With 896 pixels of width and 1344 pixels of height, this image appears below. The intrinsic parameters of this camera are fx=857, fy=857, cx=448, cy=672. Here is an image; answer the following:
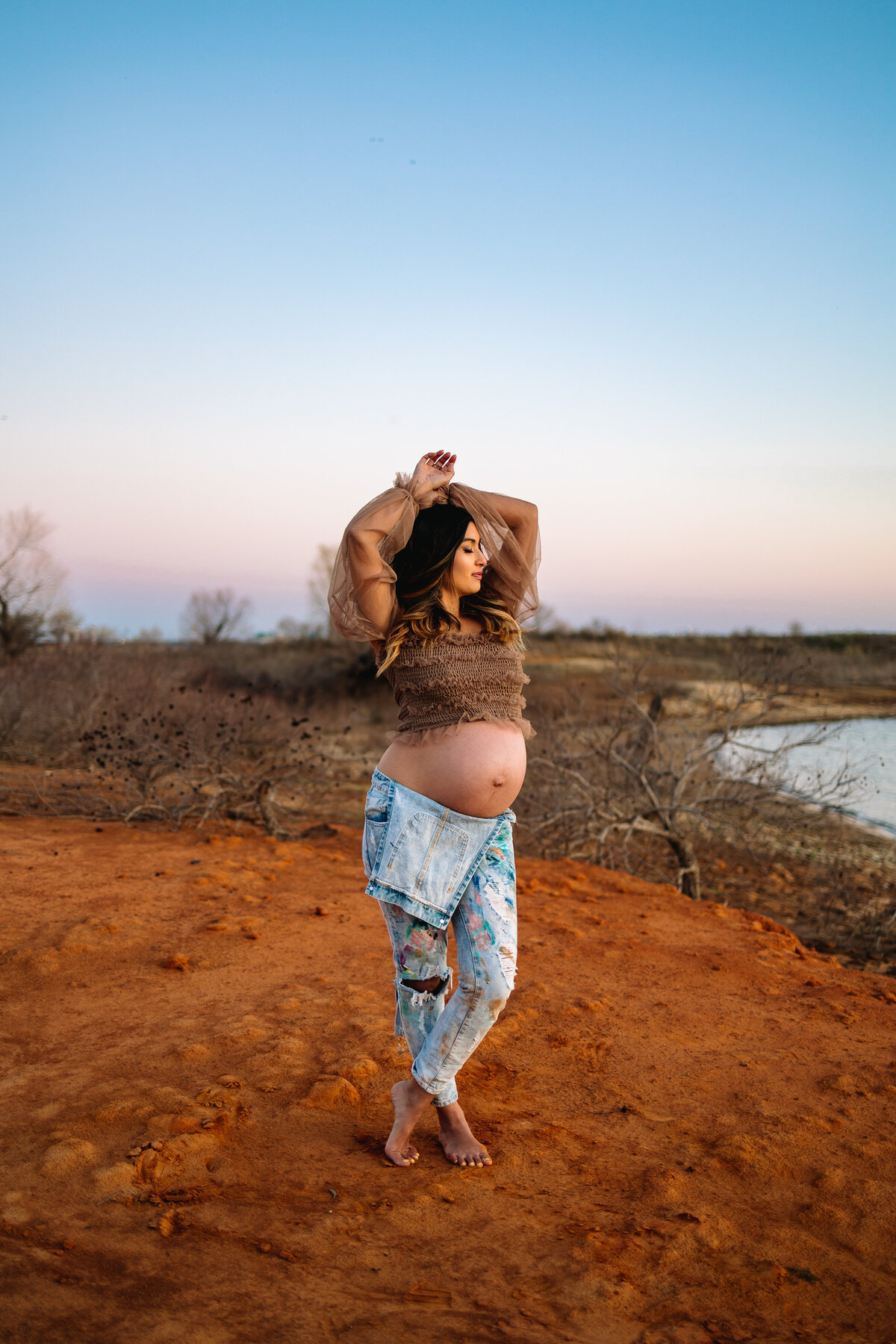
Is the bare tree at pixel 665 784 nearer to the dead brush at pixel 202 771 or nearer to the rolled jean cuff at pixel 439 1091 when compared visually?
the dead brush at pixel 202 771

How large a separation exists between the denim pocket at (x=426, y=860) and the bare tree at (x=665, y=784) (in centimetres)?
540

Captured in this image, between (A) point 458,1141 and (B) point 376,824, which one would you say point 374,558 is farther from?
(A) point 458,1141

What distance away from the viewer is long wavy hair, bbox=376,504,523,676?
2521 mm

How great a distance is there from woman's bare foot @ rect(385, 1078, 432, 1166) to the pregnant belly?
2.86 feet

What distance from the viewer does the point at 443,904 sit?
95.8 inches

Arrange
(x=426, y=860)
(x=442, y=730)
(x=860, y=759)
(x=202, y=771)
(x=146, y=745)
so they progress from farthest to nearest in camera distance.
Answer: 1. (x=860, y=759)
2. (x=202, y=771)
3. (x=146, y=745)
4. (x=442, y=730)
5. (x=426, y=860)

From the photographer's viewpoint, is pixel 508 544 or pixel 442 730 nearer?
pixel 442 730

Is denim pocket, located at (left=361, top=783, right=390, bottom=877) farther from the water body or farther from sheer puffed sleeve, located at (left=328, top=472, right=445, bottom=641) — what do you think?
the water body

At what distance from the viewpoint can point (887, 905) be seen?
8.12m

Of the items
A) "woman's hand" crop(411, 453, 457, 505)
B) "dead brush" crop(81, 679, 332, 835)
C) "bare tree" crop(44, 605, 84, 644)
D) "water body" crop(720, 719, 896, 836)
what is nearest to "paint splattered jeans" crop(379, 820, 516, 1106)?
"woman's hand" crop(411, 453, 457, 505)

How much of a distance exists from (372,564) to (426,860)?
0.85 m

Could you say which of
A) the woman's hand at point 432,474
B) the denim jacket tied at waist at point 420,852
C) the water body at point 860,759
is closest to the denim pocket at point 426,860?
the denim jacket tied at waist at point 420,852

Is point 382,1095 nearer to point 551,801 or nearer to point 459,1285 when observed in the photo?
point 459,1285

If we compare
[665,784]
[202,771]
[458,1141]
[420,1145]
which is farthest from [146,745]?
[458,1141]
